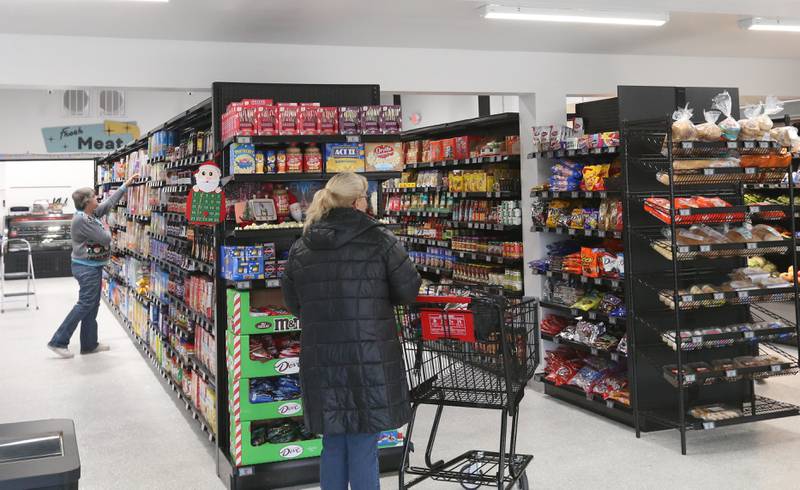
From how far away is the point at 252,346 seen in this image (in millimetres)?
4641

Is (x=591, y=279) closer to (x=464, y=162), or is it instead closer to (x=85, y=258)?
(x=464, y=162)

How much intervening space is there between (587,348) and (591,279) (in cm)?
58

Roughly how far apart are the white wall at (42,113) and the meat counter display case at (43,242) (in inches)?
70.7

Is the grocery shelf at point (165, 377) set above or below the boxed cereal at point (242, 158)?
below

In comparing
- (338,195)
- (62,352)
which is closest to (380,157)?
(338,195)

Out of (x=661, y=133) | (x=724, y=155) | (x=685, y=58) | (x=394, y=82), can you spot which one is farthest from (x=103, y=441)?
(x=685, y=58)

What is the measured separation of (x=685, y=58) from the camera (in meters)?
7.95

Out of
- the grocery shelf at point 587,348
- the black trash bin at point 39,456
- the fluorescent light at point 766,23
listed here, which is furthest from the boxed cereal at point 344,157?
the fluorescent light at point 766,23

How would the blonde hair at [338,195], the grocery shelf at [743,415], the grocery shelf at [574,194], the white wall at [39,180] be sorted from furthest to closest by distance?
the white wall at [39,180]
the grocery shelf at [574,194]
the grocery shelf at [743,415]
the blonde hair at [338,195]

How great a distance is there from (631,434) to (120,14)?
4.63m

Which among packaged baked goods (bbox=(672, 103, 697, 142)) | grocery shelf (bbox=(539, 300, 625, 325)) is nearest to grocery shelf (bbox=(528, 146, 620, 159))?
packaged baked goods (bbox=(672, 103, 697, 142))

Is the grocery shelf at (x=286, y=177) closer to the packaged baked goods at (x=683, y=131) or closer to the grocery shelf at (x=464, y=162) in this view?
the packaged baked goods at (x=683, y=131)

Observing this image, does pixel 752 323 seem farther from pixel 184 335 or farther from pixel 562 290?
pixel 184 335

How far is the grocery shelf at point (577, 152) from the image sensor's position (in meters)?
5.78
